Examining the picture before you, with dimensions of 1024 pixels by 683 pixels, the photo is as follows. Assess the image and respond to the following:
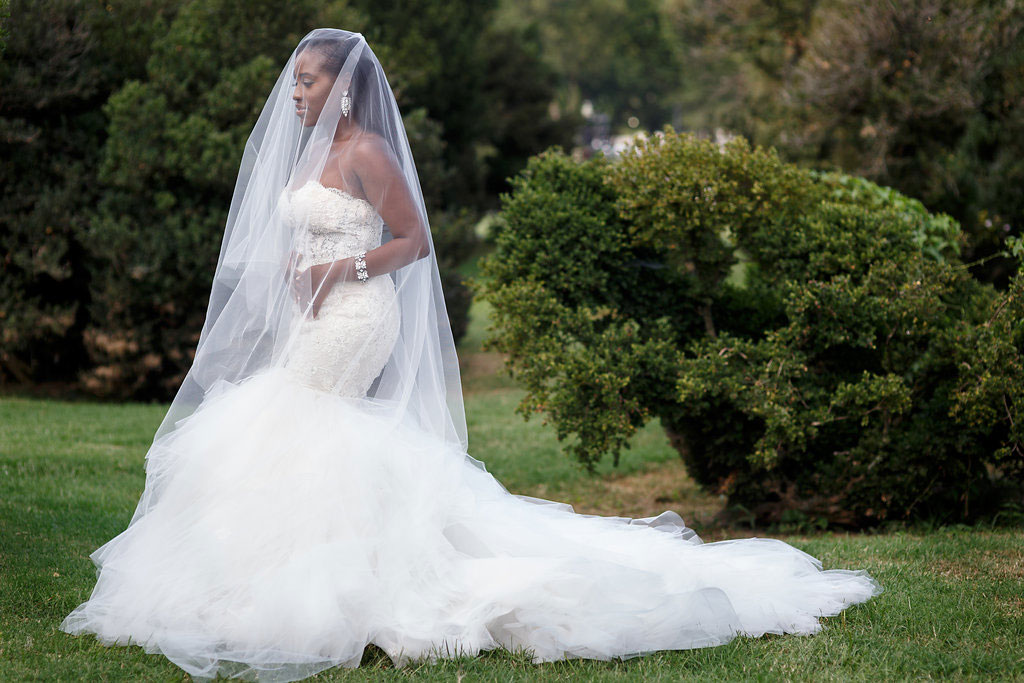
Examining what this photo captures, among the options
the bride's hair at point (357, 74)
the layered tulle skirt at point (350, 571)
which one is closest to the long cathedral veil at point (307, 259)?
the bride's hair at point (357, 74)

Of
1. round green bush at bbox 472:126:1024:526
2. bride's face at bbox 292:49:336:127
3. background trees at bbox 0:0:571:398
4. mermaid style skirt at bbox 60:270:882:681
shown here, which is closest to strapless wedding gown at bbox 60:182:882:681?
mermaid style skirt at bbox 60:270:882:681

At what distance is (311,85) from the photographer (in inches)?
164

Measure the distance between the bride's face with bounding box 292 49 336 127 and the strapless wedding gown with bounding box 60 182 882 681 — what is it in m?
0.37

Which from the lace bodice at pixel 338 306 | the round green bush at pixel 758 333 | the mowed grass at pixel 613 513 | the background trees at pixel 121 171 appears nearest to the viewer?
the mowed grass at pixel 613 513

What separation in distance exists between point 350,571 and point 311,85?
2134 mm

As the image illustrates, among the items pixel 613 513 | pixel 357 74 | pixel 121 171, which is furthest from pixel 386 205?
pixel 121 171

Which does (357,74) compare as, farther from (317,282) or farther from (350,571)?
(350,571)

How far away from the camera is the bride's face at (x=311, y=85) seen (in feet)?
13.6

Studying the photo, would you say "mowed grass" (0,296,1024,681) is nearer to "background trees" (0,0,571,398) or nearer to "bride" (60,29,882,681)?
"bride" (60,29,882,681)

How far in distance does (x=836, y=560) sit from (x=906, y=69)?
865 centimetres

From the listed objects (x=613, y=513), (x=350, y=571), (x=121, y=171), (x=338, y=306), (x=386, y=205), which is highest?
(x=121, y=171)

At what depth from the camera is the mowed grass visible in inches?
141

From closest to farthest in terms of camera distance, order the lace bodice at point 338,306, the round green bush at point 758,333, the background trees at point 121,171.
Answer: the lace bodice at point 338,306 < the round green bush at point 758,333 < the background trees at point 121,171

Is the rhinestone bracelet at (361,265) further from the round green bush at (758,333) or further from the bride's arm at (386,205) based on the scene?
the round green bush at (758,333)
